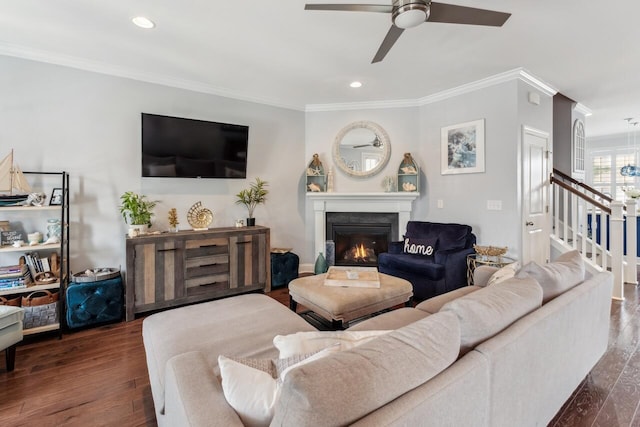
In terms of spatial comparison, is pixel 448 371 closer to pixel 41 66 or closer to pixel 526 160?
pixel 526 160

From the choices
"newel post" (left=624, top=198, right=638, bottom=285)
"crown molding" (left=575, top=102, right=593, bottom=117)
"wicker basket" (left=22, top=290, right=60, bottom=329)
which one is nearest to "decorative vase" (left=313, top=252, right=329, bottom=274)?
"wicker basket" (left=22, top=290, right=60, bottom=329)

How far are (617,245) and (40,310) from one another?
20.0 feet

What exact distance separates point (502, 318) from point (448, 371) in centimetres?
44

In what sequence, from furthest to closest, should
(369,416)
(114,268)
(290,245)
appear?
(290,245)
(114,268)
(369,416)

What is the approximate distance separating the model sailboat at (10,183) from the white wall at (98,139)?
38 cm

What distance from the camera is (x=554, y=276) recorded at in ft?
5.45

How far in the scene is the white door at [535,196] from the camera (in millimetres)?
3738

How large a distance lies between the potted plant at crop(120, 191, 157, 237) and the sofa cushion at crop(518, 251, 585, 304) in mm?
3397

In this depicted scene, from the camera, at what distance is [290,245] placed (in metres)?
4.71

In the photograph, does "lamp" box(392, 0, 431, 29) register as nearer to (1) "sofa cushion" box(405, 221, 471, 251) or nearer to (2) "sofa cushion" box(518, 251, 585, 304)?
(2) "sofa cushion" box(518, 251, 585, 304)

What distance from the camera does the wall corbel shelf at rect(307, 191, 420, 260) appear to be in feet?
14.7

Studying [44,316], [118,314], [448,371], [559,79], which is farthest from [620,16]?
[44,316]

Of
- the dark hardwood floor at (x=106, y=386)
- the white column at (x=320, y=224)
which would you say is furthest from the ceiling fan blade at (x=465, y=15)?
the white column at (x=320, y=224)

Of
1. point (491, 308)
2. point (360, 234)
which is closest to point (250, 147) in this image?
point (360, 234)
